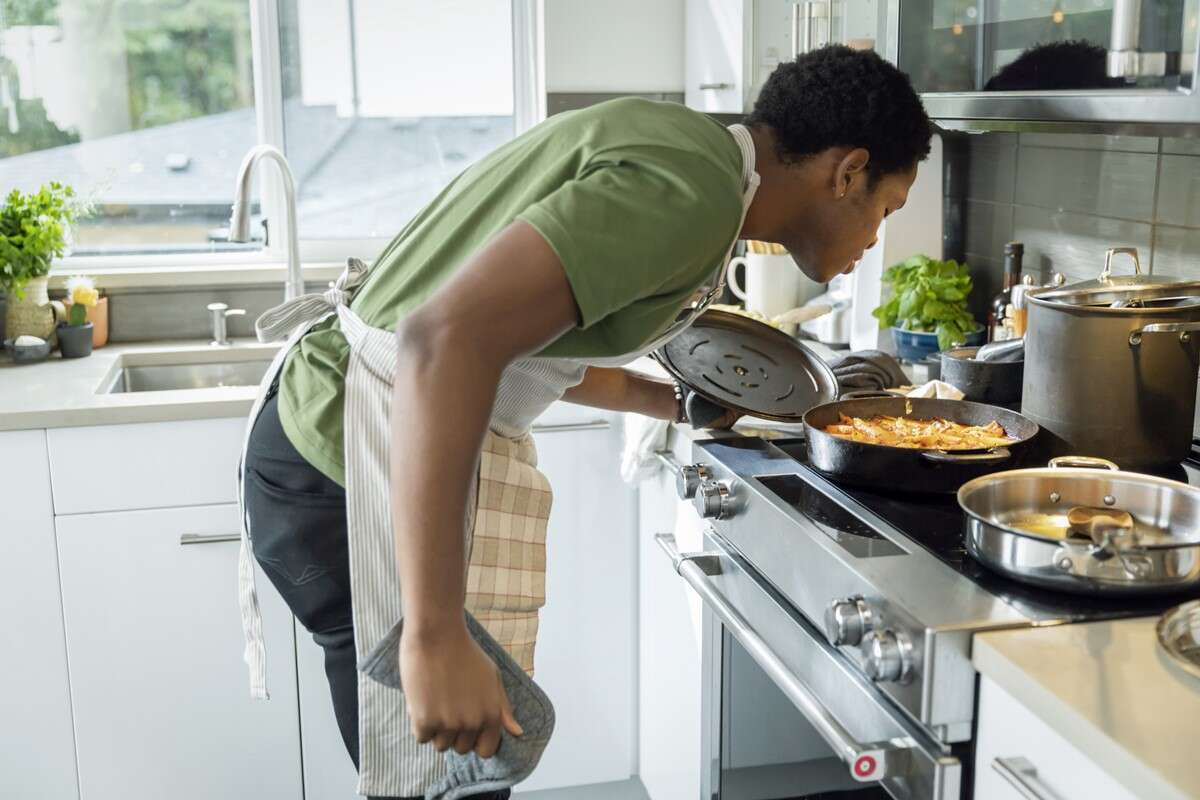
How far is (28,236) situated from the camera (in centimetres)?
242

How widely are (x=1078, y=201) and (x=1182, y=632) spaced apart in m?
1.07

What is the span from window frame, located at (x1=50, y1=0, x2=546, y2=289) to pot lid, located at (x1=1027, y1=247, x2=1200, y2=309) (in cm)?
140

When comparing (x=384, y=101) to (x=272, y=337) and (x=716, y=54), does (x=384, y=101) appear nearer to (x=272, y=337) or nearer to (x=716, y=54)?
(x=716, y=54)

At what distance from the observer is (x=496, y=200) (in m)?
1.18

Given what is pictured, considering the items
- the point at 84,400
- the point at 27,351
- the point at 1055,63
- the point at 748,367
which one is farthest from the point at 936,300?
the point at 27,351

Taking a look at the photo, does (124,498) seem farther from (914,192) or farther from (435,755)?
(914,192)

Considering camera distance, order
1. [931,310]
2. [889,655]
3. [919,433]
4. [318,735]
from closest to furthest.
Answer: [889,655] → [919,433] → [931,310] → [318,735]

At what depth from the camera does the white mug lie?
8.32ft

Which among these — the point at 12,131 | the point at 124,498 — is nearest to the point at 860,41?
the point at 124,498

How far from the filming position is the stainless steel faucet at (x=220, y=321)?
2.63 metres

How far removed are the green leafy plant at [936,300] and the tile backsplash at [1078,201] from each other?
0.10m

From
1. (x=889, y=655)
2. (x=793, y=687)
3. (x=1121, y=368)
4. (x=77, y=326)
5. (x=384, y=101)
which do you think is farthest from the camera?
(x=384, y=101)

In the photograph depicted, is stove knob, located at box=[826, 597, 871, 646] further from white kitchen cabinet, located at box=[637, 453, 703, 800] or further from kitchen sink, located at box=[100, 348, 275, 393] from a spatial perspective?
kitchen sink, located at box=[100, 348, 275, 393]

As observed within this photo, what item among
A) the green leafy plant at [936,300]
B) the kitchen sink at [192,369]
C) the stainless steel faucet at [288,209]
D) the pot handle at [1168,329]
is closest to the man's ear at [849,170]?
the pot handle at [1168,329]
